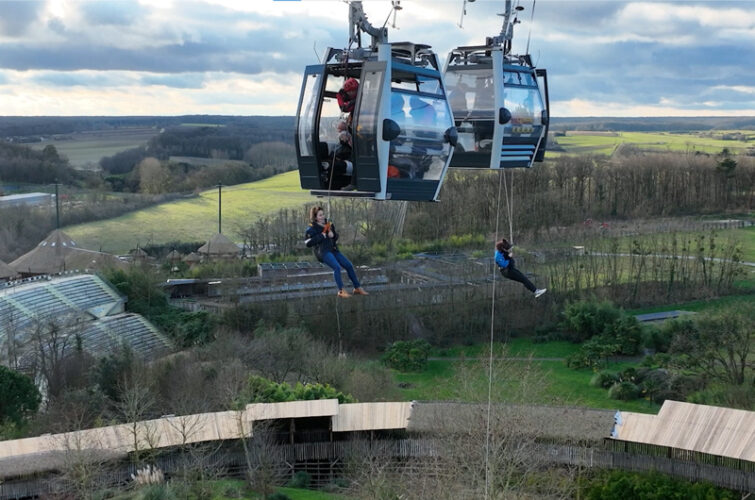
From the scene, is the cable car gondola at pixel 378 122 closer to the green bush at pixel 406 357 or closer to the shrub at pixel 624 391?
the shrub at pixel 624 391

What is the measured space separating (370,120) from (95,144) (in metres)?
134

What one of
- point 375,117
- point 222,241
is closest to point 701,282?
point 222,241

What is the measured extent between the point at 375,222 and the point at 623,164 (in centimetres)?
3423

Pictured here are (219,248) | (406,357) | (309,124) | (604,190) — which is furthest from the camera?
(604,190)

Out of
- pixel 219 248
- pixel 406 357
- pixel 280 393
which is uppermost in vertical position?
pixel 280 393

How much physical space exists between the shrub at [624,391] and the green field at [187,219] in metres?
37.8

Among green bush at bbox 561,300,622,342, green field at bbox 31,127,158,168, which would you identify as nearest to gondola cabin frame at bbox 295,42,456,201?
green bush at bbox 561,300,622,342

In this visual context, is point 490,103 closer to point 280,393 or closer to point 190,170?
point 280,393

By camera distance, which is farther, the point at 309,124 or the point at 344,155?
the point at 344,155

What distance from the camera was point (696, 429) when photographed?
23.7 meters

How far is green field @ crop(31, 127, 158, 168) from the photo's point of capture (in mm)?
119781

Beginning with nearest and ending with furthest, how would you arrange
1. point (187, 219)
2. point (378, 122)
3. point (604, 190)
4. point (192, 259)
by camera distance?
point (378, 122)
point (192, 259)
point (187, 219)
point (604, 190)

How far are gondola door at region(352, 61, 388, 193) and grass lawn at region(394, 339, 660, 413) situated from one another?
59.7 ft

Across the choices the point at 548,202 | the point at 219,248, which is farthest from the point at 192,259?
the point at 548,202
